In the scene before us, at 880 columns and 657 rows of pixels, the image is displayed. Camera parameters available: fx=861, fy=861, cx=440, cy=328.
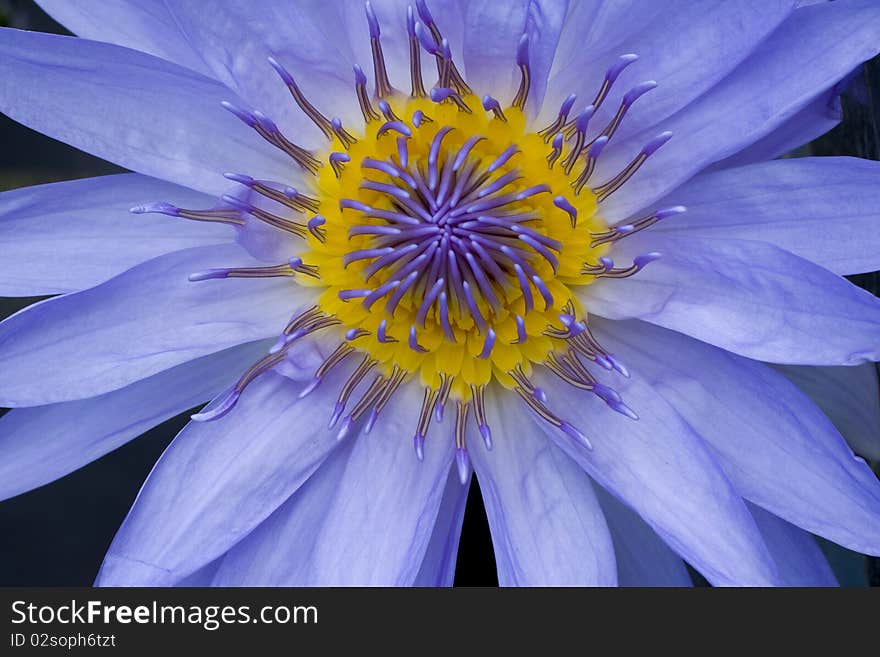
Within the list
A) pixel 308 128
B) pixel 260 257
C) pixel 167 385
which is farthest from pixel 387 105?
pixel 167 385

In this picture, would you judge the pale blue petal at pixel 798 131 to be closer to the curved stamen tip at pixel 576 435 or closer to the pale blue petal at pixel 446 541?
the curved stamen tip at pixel 576 435

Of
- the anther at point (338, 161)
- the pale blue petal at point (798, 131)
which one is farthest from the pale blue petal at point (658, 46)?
the anther at point (338, 161)

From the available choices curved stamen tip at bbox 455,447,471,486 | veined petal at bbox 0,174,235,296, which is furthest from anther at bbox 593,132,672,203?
veined petal at bbox 0,174,235,296

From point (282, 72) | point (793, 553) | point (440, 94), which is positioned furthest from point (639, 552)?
point (282, 72)

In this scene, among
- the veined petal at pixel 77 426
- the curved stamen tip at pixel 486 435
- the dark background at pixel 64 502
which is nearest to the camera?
the curved stamen tip at pixel 486 435

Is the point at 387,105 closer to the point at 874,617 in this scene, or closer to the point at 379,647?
the point at 379,647

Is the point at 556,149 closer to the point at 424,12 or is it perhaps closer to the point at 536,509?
Result: the point at 424,12
